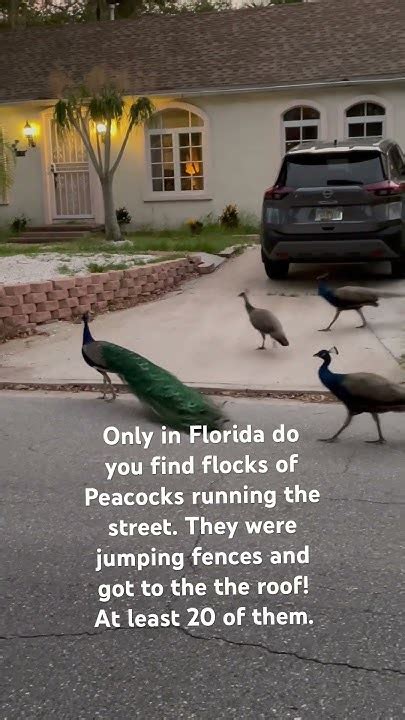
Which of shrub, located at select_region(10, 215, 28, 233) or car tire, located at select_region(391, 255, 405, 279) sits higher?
shrub, located at select_region(10, 215, 28, 233)

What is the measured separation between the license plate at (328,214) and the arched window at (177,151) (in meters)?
8.98

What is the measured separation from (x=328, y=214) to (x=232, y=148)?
28.6 ft

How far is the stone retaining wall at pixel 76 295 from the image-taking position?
32.6ft

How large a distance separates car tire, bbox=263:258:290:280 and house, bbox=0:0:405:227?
709cm

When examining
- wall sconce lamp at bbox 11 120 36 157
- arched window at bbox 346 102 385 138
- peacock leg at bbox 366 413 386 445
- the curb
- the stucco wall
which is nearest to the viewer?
peacock leg at bbox 366 413 386 445

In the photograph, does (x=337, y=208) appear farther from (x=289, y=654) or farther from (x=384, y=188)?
(x=289, y=654)

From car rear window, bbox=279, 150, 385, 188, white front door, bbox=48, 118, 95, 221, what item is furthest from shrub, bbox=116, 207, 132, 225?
car rear window, bbox=279, 150, 385, 188

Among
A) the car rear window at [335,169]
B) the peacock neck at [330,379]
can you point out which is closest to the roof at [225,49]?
the car rear window at [335,169]

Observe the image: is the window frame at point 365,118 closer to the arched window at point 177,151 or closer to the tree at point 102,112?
the arched window at point 177,151

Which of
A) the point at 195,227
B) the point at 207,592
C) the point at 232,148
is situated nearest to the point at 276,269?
the point at 195,227

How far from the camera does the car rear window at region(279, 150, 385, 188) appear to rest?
37.3ft

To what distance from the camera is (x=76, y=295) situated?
10766 millimetres

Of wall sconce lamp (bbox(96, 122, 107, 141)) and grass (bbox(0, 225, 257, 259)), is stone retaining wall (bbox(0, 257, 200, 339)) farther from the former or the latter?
wall sconce lamp (bbox(96, 122, 107, 141))

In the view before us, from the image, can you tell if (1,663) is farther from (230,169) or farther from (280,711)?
(230,169)
